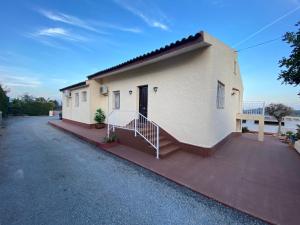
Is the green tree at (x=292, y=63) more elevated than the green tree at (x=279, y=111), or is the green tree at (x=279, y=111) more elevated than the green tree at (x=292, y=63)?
the green tree at (x=292, y=63)

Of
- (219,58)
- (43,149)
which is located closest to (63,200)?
(43,149)

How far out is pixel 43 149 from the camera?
605 centimetres

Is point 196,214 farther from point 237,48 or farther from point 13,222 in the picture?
point 237,48

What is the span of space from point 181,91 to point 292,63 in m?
3.15

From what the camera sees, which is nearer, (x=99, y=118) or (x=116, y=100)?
(x=116, y=100)

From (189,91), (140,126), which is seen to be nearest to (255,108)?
(189,91)

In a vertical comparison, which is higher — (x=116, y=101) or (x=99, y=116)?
(x=116, y=101)

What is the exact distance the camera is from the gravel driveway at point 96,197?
93.4 inches

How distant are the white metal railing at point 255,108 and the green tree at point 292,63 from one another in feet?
16.9

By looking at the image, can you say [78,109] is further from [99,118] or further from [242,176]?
[242,176]

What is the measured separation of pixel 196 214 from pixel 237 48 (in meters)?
8.83

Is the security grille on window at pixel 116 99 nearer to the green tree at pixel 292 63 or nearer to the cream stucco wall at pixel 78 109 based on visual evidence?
the cream stucco wall at pixel 78 109

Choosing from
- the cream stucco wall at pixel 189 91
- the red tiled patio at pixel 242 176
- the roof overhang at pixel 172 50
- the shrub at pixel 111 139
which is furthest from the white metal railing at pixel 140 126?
the roof overhang at pixel 172 50

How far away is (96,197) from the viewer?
2924mm
